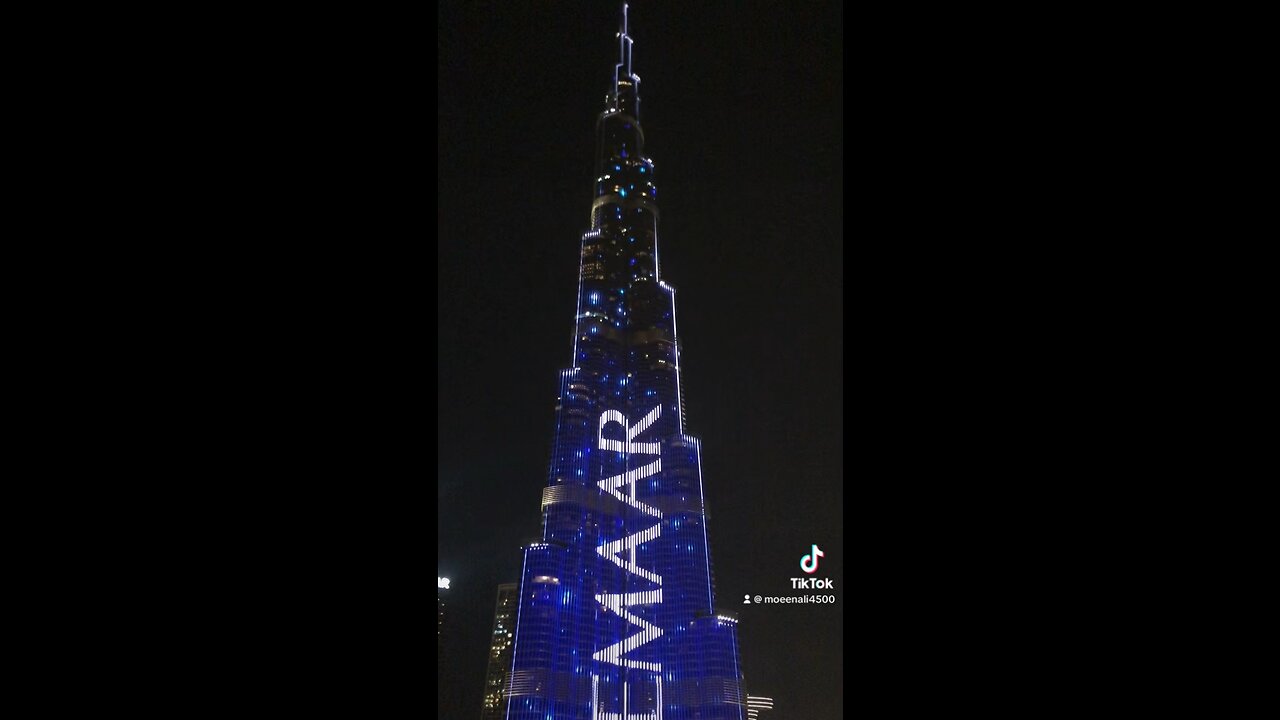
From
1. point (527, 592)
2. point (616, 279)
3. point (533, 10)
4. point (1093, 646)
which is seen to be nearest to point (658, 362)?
point (616, 279)

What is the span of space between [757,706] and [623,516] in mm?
2333

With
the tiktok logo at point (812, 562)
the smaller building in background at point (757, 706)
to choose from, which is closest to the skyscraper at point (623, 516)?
the smaller building in background at point (757, 706)

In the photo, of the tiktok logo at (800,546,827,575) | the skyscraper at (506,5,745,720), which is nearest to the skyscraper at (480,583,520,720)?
the skyscraper at (506,5,745,720)

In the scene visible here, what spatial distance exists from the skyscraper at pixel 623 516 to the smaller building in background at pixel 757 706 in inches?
8.9

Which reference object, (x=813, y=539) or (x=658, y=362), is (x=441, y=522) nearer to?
(x=813, y=539)

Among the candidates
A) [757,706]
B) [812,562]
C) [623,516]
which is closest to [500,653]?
[757,706]

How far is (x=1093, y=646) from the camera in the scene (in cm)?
235

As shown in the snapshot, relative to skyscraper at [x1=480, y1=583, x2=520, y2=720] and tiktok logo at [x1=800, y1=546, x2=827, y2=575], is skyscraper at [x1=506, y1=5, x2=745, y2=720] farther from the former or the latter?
tiktok logo at [x1=800, y1=546, x2=827, y2=575]

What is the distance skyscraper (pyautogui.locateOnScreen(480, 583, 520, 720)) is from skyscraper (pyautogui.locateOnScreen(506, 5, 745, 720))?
82mm

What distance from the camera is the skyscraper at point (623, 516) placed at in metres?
3.91

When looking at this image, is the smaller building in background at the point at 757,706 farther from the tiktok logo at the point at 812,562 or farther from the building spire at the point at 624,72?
the building spire at the point at 624,72

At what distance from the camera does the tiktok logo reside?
3.16m

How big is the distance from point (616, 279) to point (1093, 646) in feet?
9.82

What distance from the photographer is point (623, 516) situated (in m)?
6.03
